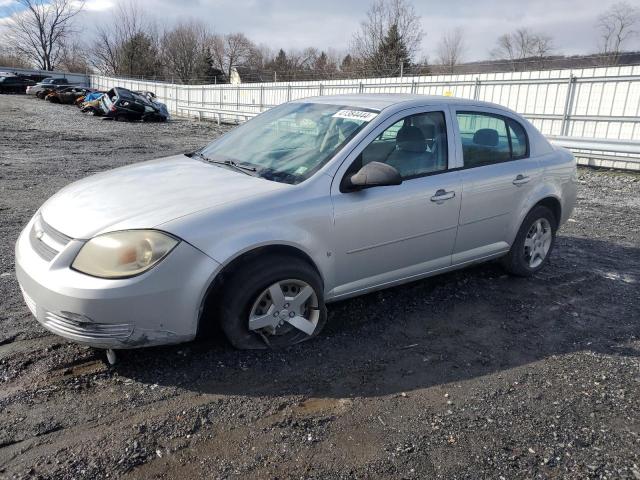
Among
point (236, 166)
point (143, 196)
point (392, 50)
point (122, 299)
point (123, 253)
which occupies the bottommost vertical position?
point (122, 299)

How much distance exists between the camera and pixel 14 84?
41.3 meters

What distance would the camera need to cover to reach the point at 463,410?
2854 millimetres

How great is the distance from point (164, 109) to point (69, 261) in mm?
23933

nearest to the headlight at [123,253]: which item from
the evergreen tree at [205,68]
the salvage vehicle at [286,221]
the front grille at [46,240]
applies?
the salvage vehicle at [286,221]

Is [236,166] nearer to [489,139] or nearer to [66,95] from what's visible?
[489,139]

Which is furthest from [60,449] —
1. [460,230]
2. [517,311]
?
[517,311]

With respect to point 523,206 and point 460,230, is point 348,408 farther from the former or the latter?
point 523,206

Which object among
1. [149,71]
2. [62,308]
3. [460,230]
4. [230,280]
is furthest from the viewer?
[149,71]

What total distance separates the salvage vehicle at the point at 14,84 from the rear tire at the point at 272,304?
46.5 m

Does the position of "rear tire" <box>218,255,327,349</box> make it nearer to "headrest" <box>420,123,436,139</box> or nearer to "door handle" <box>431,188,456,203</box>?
"door handle" <box>431,188,456,203</box>

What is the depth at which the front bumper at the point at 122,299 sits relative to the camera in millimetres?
2693

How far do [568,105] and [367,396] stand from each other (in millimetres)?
13028

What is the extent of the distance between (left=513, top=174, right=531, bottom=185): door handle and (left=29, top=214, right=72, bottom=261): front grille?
358 cm

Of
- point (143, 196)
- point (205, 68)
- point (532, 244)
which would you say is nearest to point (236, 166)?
point (143, 196)
